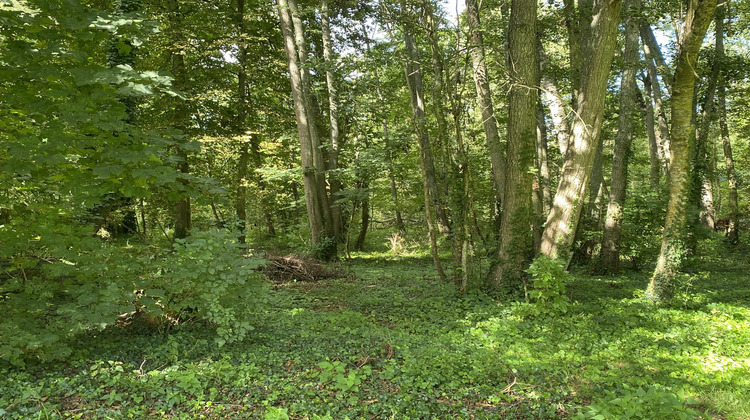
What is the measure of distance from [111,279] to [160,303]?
570mm

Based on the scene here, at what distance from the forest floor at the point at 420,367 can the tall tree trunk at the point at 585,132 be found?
4.20ft

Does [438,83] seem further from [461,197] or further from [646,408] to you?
[646,408]

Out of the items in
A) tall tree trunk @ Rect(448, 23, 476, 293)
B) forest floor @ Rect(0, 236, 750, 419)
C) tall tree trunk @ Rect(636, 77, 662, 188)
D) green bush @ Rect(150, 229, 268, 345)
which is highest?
tall tree trunk @ Rect(636, 77, 662, 188)

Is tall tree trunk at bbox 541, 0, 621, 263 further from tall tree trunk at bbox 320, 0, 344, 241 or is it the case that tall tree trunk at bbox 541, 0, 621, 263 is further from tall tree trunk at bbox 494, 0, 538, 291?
tall tree trunk at bbox 320, 0, 344, 241

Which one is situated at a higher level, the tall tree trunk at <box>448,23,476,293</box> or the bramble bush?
the tall tree trunk at <box>448,23,476,293</box>

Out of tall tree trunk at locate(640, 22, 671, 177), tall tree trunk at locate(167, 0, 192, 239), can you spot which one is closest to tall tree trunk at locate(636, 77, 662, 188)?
tall tree trunk at locate(640, 22, 671, 177)

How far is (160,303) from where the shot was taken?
418 cm

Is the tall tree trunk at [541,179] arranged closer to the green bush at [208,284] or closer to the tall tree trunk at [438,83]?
the tall tree trunk at [438,83]

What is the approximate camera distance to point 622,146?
9016mm

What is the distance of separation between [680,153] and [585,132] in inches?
62.0

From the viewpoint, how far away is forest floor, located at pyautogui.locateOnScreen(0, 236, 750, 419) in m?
3.17

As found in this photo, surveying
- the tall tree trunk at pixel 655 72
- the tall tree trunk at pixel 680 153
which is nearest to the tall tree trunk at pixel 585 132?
the tall tree trunk at pixel 680 153

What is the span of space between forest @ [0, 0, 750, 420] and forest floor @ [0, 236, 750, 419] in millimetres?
30

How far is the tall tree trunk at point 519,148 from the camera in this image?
6.88 meters
